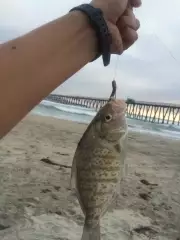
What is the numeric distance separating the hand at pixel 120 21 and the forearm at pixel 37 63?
257 mm

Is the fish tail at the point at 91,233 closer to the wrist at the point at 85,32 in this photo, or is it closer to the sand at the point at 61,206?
the wrist at the point at 85,32

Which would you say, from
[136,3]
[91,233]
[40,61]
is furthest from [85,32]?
[91,233]

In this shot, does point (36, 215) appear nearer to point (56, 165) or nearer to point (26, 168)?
point (26, 168)

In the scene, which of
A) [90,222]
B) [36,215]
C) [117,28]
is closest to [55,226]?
[36,215]

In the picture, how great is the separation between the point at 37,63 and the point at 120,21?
0.68 meters

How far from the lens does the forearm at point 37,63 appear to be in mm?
1478

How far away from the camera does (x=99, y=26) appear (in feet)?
5.94

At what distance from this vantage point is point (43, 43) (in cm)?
158

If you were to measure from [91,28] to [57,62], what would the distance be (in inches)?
11.0

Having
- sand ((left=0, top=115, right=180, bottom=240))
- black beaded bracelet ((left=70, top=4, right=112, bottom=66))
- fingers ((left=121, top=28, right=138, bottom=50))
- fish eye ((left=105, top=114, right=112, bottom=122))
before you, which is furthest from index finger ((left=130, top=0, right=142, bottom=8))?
sand ((left=0, top=115, right=180, bottom=240))

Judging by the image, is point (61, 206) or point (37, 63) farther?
point (61, 206)

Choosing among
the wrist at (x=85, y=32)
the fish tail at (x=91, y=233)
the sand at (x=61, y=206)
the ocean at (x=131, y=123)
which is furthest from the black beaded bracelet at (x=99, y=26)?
the ocean at (x=131, y=123)

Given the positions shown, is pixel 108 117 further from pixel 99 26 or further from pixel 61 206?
pixel 61 206

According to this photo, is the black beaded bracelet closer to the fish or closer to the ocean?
the fish
